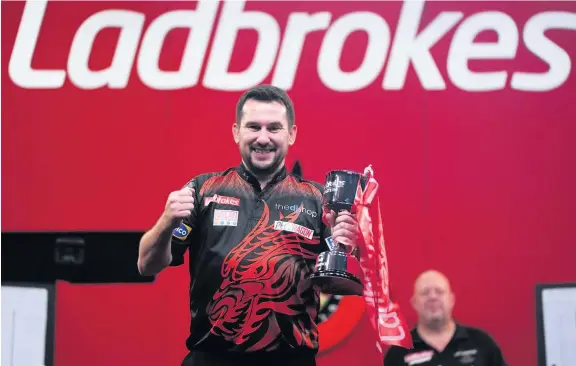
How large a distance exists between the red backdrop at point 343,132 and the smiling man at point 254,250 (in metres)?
0.73

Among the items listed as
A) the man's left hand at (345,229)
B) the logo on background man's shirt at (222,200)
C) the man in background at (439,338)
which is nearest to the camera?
the man's left hand at (345,229)

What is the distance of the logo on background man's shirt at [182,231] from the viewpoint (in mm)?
1863

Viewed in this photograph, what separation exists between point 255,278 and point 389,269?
0.92 m

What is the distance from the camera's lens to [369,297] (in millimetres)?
2242

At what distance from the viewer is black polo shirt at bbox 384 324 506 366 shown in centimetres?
267

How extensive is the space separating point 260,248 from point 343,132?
922mm

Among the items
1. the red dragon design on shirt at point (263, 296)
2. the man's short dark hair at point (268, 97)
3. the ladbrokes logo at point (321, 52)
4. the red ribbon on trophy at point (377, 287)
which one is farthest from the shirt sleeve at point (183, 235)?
the ladbrokes logo at point (321, 52)

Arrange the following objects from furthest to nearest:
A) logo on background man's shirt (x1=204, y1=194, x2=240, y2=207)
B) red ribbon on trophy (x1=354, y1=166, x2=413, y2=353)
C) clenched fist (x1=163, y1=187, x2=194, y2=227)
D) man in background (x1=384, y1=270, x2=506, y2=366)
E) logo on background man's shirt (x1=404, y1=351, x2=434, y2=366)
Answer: logo on background man's shirt (x1=404, y1=351, x2=434, y2=366)
man in background (x1=384, y1=270, x2=506, y2=366)
red ribbon on trophy (x1=354, y1=166, x2=413, y2=353)
logo on background man's shirt (x1=204, y1=194, x2=240, y2=207)
clenched fist (x1=163, y1=187, x2=194, y2=227)

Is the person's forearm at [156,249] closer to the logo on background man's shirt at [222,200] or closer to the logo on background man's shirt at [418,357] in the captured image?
the logo on background man's shirt at [222,200]

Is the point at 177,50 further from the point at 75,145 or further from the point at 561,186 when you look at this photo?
the point at 561,186

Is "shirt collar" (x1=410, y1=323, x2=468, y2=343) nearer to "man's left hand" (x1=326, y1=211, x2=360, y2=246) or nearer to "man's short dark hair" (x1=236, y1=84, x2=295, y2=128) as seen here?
"man's left hand" (x1=326, y1=211, x2=360, y2=246)

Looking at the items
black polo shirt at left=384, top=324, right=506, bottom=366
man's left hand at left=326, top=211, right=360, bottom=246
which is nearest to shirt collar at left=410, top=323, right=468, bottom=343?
black polo shirt at left=384, top=324, right=506, bottom=366

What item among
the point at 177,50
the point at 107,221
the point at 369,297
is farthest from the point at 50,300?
the point at 369,297

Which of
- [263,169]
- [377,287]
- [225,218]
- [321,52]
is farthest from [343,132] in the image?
[225,218]
